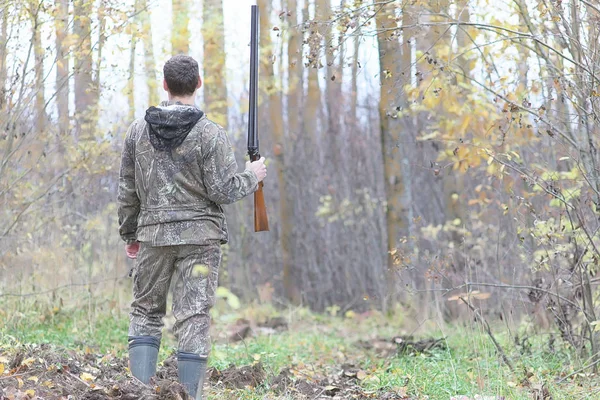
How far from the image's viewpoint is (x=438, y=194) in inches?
645

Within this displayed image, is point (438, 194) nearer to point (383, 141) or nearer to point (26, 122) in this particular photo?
point (383, 141)

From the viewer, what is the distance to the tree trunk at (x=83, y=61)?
7414 millimetres

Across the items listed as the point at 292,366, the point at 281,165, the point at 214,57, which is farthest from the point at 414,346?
the point at 214,57

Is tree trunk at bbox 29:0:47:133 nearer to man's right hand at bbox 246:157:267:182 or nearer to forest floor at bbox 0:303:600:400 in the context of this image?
forest floor at bbox 0:303:600:400

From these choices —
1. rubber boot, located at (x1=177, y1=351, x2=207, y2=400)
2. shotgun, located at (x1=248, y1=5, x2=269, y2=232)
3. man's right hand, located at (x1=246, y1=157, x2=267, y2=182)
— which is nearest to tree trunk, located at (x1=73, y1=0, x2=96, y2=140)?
shotgun, located at (x1=248, y1=5, x2=269, y2=232)

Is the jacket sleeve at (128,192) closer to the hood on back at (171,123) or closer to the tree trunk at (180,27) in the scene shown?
the hood on back at (171,123)

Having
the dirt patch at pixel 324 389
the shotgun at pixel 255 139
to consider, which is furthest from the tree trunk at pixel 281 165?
the shotgun at pixel 255 139

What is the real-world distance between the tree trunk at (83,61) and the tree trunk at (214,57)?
7.18 meters

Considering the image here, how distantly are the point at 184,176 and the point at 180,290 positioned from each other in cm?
68

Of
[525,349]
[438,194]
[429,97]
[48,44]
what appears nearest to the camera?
[525,349]

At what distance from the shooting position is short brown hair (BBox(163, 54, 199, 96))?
15.3ft

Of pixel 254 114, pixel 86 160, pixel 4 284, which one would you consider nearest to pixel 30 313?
pixel 4 284

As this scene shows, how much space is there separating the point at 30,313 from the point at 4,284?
38 cm

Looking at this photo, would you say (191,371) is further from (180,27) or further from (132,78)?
(180,27)
